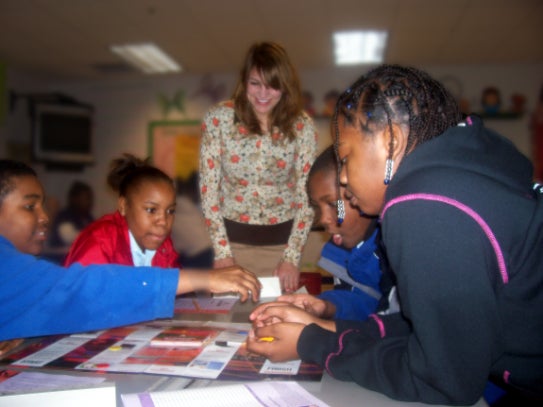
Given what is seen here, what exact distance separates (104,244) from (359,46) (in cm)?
414

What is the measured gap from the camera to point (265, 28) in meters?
4.43

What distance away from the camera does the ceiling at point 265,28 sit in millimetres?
3914

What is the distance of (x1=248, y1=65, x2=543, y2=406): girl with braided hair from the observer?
64cm

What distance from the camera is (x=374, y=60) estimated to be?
537 cm

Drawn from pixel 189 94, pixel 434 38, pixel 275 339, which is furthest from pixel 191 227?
pixel 275 339

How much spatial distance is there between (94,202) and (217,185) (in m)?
5.33

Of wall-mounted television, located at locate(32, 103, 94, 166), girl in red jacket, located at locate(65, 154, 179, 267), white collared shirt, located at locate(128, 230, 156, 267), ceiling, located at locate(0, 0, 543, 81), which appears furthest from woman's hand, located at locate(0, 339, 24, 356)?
wall-mounted television, located at locate(32, 103, 94, 166)

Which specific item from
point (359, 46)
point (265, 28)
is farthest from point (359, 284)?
point (359, 46)

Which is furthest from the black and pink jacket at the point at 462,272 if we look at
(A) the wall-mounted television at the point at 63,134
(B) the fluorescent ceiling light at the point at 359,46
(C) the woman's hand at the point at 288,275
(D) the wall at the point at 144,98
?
(A) the wall-mounted television at the point at 63,134

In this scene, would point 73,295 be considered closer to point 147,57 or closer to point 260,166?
point 260,166

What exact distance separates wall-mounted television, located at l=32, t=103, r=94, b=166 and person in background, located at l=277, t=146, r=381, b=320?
565cm

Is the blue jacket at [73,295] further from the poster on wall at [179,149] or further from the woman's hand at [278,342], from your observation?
the poster on wall at [179,149]

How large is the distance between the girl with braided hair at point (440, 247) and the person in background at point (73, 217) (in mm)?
4614

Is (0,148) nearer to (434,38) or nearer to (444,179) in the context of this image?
(434,38)
